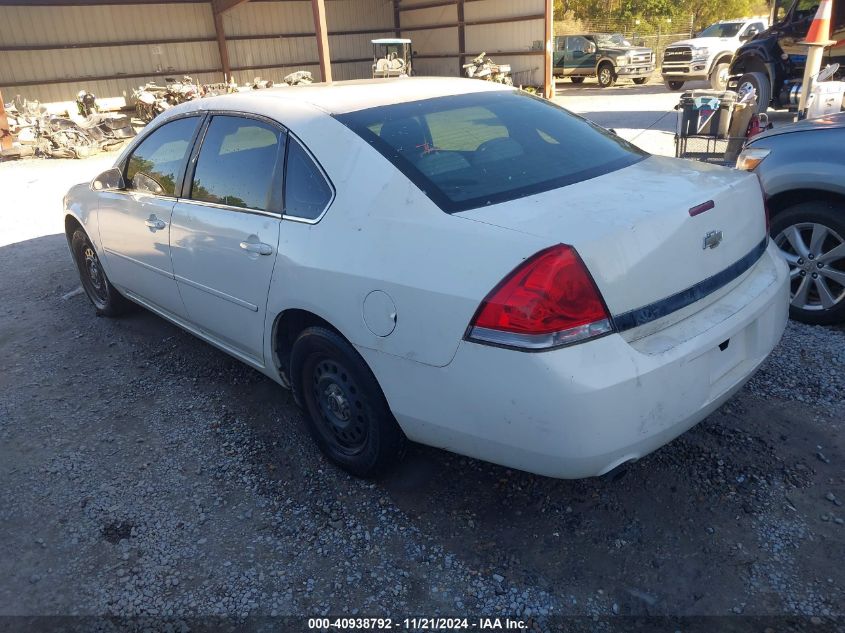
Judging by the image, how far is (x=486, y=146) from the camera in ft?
10.1

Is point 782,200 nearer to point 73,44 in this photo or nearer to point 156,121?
point 156,121

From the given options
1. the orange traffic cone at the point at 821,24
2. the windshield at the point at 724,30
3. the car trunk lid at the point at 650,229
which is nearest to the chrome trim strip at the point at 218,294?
the car trunk lid at the point at 650,229

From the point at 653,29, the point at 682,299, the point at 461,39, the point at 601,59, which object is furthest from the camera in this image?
the point at 653,29

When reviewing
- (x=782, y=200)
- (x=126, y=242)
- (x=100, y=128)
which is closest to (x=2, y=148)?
(x=100, y=128)

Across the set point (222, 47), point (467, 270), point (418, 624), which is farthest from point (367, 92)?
point (222, 47)

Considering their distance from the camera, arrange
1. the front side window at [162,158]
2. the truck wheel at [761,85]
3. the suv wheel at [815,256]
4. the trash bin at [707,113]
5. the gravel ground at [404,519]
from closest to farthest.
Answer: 1. the gravel ground at [404,519]
2. the front side window at [162,158]
3. the suv wheel at [815,256]
4. the trash bin at [707,113]
5. the truck wheel at [761,85]

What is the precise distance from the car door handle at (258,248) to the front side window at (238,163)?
0.56 ft

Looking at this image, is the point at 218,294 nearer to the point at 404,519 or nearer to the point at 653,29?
the point at 404,519

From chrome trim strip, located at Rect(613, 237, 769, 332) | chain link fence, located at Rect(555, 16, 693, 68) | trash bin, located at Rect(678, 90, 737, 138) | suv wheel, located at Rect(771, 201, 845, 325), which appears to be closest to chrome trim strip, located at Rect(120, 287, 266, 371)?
chrome trim strip, located at Rect(613, 237, 769, 332)

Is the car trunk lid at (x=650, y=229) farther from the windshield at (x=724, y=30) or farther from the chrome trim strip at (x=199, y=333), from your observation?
the windshield at (x=724, y=30)

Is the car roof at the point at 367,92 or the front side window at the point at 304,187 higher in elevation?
the car roof at the point at 367,92

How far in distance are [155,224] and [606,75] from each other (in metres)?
22.6

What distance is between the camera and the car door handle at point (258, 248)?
2.99 metres

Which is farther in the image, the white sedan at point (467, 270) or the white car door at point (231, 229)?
the white car door at point (231, 229)
